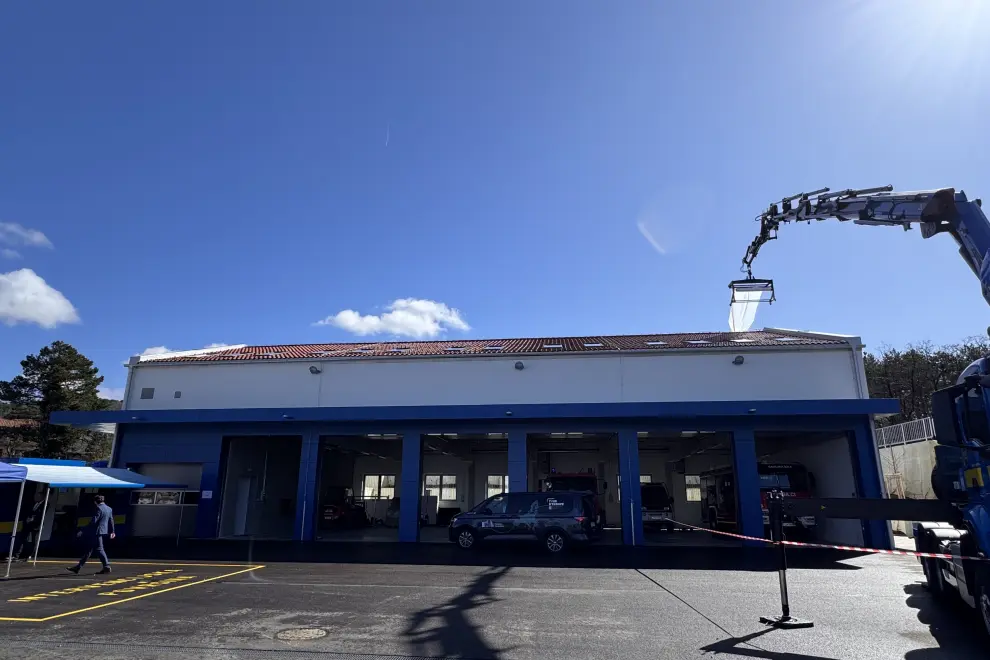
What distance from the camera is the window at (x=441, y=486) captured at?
29234 millimetres

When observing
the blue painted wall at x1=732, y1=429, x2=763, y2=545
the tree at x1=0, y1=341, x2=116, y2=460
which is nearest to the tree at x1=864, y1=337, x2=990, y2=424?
the blue painted wall at x1=732, y1=429, x2=763, y2=545

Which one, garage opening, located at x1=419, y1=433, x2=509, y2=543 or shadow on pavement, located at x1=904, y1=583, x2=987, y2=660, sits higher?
garage opening, located at x1=419, y1=433, x2=509, y2=543

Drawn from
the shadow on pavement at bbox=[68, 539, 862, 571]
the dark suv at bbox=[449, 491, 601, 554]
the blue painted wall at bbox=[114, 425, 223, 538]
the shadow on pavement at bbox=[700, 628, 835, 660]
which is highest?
the blue painted wall at bbox=[114, 425, 223, 538]

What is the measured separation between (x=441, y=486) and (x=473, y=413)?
37.5 feet

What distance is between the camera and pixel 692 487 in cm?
2839

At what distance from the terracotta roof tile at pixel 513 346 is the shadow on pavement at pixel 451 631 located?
1297 centimetres

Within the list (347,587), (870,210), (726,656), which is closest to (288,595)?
(347,587)

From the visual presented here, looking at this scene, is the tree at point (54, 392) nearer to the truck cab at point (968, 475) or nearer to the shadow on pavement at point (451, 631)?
the shadow on pavement at point (451, 631)

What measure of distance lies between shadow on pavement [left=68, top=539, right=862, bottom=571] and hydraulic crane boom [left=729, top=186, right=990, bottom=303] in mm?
6554

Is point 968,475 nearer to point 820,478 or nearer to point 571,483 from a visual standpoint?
point 820,478

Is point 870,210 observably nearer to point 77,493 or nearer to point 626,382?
point 626,382

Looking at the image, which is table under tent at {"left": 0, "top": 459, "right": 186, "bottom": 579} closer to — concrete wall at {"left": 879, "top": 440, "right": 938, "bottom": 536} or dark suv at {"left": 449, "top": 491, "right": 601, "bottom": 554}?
dark suv at {"left": 449, "top": 491, "right": 601, "bottom": 554}

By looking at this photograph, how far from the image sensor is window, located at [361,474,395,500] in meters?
30.7

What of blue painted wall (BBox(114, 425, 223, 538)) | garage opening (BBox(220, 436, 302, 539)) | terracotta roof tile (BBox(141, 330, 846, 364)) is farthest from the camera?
terracotta roof tile (BBox(141, 330, 846, 364))
